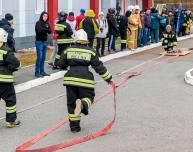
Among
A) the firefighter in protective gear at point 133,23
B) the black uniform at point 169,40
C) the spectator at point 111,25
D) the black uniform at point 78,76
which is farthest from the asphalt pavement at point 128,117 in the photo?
the firefighter in protective gear at point 133,23

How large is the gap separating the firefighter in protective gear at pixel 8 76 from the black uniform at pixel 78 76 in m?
0.84

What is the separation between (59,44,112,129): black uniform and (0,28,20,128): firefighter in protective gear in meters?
0.84

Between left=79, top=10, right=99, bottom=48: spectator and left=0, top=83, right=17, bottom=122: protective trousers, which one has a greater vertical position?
left=79, top=10, right=99, bottom=48: spectator

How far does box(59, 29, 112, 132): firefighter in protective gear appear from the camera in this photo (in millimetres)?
8367

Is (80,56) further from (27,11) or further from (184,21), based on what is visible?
(184,21)

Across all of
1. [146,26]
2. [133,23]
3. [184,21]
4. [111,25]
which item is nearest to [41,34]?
[111,25]

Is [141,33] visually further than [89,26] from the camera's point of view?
Yes

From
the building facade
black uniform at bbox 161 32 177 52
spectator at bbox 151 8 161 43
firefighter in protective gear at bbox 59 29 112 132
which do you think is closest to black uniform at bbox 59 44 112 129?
firefighter in protective gear at bbox 59 29 112 132

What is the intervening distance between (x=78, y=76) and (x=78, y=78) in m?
0.03

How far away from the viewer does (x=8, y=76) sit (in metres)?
8.74

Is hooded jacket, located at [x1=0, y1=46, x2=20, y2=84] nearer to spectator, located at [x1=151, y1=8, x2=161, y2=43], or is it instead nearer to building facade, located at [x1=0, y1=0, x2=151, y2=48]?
building facade, located at [x1=0, y1=0, x2=151, y2=48]

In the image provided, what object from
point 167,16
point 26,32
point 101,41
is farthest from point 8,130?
point 167,16

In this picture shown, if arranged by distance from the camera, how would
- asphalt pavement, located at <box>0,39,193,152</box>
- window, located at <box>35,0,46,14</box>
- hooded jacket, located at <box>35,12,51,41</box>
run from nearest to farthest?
asphalt pavement, located at <box>0,39,193,152</box> → hooded jacket, located at <box>35,12,51,41</box> → window, located at <box>35,0,46,14</box>

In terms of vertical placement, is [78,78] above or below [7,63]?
below
